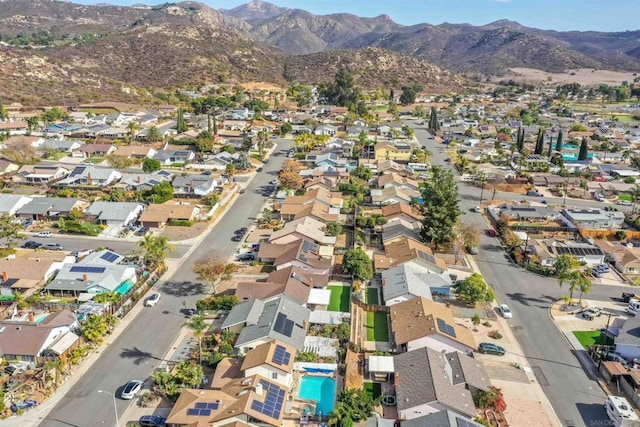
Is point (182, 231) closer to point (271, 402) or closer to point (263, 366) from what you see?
point (263, 366)

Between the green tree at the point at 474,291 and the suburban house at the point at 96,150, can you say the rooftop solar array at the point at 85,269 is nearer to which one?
the green tree at the point at 474,291

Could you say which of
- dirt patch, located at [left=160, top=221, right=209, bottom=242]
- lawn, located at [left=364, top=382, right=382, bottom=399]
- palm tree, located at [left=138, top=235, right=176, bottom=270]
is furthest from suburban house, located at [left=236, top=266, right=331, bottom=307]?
dirt patch, located at [left=160, top=221, right=209, bottom=242]

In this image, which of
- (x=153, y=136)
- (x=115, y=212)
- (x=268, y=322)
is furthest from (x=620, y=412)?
(x=153, y=136)

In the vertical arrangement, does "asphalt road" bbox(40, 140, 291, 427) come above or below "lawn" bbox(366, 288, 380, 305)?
below

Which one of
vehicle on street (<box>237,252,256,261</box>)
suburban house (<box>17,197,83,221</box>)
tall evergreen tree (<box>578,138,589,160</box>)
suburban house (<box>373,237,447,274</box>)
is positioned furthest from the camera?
tall evergreen tree (<box>578,138,589,160</box>)

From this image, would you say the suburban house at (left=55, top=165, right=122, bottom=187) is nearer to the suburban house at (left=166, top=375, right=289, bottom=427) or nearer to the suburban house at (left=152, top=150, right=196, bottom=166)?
the suburban house at (left=152, top=150, right=196, bottom=166)

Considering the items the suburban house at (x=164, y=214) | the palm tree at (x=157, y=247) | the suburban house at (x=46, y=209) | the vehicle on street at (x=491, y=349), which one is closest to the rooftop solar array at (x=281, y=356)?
the vehicle on street at (x=491, y=349)
